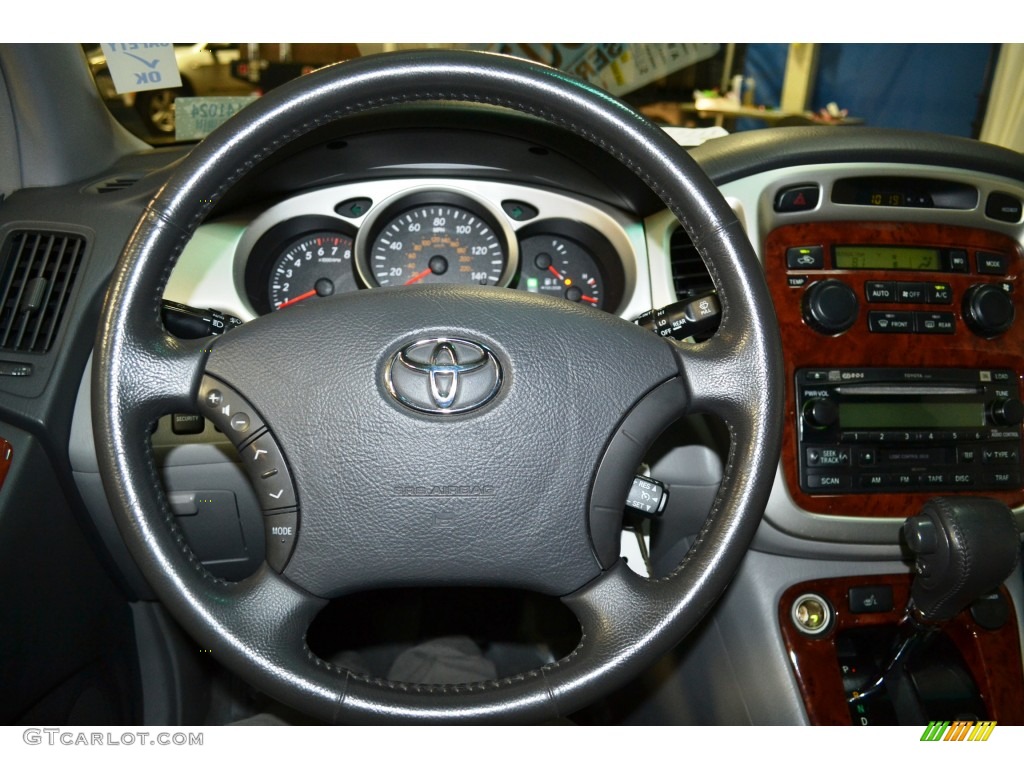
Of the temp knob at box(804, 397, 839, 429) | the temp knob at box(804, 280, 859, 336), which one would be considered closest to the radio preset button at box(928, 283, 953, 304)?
the temp knob at box(804, 280, 859, 336)

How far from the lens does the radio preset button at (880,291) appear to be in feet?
4.00

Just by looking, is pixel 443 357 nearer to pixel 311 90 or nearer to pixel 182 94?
pixel 311 90

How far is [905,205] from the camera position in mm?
1248

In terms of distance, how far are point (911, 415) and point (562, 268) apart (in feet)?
2.00

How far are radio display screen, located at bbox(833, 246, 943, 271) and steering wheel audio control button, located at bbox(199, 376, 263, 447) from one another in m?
0.91

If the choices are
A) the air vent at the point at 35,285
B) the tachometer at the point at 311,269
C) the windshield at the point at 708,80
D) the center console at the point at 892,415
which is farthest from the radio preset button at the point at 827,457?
the air vent at the point at 35,285

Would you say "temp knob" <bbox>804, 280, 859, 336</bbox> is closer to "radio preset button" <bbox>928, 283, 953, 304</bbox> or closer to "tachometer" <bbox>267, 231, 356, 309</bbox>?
"radio preset button" <bbox>928, 283, 953, 304</bbox>

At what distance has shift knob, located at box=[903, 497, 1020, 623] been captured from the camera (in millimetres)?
980

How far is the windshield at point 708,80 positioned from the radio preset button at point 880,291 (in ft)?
0.85

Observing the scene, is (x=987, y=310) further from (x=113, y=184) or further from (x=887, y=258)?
(x=113, y=184)

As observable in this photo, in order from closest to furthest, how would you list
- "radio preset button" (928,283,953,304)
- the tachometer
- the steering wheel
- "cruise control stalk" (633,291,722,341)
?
the steering wheel
"cruise control stalk" (633,291,722,341)
"radio preset button" (928,283,953,304)
the tachometer

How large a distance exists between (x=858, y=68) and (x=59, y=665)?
350cm

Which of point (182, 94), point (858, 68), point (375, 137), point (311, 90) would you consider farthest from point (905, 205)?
point (858, 68)

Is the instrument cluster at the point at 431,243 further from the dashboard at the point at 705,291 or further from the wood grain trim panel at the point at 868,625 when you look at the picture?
the wood grain trim panel at the point at 868,625
